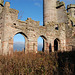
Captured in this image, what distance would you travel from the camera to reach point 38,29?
10438 millimetres

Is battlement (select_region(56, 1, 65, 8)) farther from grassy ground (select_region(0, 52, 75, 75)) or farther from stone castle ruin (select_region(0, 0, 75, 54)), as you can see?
grassy ground (select_region(0, 52, 75, 75))

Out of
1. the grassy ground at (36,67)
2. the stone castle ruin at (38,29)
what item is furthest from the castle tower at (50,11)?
the grassy ground at (36,67)

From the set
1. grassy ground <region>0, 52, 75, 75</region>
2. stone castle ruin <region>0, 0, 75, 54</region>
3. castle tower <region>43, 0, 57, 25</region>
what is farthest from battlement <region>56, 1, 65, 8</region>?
grassy ground <region>0, 52, 75, 75</region>

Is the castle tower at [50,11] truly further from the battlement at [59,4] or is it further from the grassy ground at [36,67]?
the grassy ground at [36,67]

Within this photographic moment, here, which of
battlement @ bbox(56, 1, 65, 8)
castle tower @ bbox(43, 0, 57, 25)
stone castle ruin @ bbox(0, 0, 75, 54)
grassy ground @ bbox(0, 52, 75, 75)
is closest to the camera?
grassy ground @ bbox(0, 52, 75, 75)

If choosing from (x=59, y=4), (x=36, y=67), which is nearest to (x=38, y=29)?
(x=36, y=67)

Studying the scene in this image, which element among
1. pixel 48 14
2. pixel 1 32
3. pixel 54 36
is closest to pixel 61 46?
pixel 54 36

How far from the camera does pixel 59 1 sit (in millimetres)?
15344

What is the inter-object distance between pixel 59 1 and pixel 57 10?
1504 millimetres

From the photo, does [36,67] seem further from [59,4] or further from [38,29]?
[59,4]

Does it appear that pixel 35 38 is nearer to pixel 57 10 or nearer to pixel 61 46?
pixel 61 46

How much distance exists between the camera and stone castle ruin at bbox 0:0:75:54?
817 centimetres

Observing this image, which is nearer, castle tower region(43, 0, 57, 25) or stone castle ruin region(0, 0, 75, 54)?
stone castle ruin region(0, 0, 75, 54)

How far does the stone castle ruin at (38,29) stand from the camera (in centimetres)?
817
